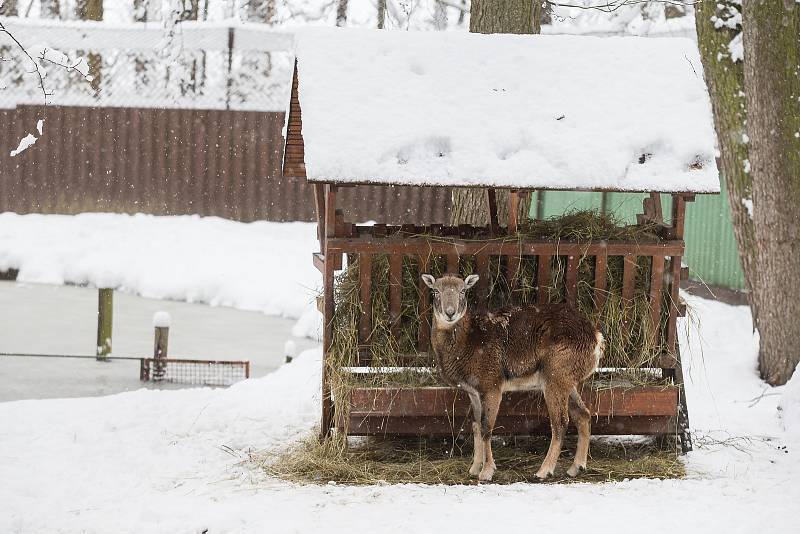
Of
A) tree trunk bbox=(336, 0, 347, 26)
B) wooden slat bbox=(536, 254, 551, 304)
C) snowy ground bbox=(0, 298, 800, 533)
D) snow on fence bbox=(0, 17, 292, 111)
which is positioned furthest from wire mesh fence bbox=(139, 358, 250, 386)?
tree trunk bbox=(336, 0, 347, 26)

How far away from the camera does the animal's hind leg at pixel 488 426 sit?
20.5ft

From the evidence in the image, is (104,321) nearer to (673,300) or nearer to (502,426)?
(502,426)

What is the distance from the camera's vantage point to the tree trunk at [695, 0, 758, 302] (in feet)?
30.5

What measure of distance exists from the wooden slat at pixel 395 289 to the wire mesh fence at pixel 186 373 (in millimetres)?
6081

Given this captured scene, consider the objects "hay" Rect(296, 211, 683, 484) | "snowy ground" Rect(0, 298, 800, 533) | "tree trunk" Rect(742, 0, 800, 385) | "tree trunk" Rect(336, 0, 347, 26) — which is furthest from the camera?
"tree trunk" Rect(336, 0, 347, 26)

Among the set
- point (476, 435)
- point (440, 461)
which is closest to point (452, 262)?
point (476, 435)

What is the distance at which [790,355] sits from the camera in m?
9.04

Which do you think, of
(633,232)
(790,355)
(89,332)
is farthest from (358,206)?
(633,232)

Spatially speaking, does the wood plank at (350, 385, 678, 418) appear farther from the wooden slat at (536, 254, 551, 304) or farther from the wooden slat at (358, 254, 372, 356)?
the wooden slat at (536, 254, 551, 304)

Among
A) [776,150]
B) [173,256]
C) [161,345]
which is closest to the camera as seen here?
[776,150]

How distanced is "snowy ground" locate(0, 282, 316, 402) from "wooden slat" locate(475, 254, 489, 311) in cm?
665

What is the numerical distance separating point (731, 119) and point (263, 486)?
5.70 m

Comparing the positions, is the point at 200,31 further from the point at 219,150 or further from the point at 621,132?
the point at 621,132

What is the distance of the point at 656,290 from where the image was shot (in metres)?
6.75
